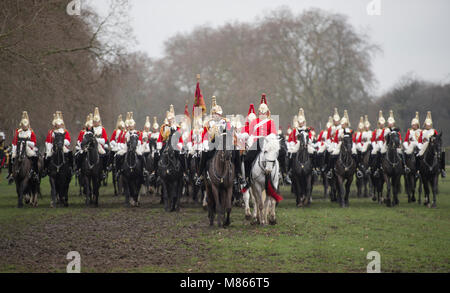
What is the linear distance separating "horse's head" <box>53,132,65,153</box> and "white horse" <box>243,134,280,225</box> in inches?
258

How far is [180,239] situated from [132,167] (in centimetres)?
618

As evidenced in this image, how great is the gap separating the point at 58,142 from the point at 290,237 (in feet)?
27.3

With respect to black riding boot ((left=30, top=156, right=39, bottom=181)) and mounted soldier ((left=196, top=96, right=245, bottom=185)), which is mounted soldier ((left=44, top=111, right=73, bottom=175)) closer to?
black riding boot ((left=30, top=156, right=39, bottom=181))

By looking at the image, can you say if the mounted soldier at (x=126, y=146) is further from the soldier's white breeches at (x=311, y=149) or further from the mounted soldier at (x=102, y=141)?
the soldier's white breeches at (x=311, y=149)

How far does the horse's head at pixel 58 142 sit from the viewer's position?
16.2 metres

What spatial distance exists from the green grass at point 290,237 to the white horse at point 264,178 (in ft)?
1.04

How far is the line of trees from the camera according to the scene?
26.2 m

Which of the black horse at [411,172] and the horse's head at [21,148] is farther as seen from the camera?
the black horse at [411,172]

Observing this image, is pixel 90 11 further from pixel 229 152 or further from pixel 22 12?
pixel 229 152

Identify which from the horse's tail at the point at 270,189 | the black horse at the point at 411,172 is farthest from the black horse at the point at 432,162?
the horse's tail at the point at 270,189

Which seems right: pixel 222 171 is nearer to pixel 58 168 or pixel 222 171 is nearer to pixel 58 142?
pixel 58 142

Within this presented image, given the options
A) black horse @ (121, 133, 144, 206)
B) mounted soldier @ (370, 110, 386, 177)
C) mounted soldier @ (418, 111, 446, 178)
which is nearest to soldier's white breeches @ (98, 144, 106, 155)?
black horse @ (121, 133, 144, 206)

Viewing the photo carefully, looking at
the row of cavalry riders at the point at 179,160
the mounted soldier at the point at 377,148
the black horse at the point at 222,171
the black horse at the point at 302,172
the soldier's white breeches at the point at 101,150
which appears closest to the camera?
the black horse at the point at 222,171

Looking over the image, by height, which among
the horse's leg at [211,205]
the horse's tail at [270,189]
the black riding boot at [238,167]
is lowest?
the horse's leg at [211,205]
